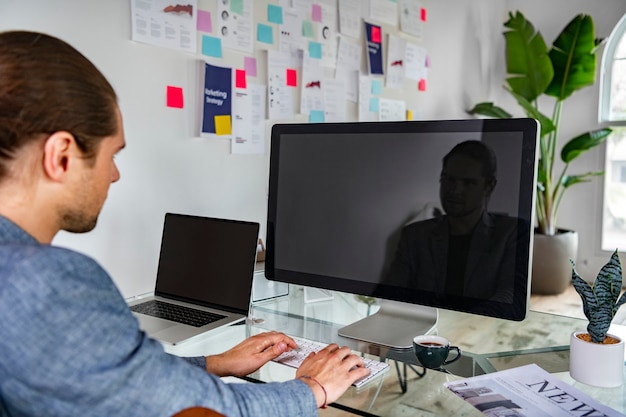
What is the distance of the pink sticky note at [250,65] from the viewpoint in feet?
6.93

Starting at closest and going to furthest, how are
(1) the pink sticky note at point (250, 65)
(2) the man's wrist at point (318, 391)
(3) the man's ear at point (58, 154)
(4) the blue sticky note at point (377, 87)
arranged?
(3) the man's ear at point (58, 154), (2) the man's wrist at point (318, 391), (1) the pink sticky note at point (250, 65), (4) the blue sticky note at point (377, 87)

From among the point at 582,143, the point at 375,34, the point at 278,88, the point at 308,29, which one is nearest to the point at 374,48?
the point at 375,34

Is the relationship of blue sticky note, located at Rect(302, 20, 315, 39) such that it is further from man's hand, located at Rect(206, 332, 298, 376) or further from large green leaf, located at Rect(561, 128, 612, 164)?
large green leaf, located at Rect(561, 128, 612, 164)

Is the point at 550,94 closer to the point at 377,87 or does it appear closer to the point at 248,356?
the point at 377,87

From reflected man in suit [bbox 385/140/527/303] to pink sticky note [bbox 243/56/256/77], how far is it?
1071mm

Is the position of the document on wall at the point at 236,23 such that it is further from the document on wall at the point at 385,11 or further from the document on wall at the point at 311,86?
the document on wall at the point at 385,11

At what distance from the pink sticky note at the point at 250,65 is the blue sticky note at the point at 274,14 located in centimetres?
19

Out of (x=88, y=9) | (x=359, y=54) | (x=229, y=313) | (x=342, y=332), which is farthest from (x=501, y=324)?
(x=359, y=54)

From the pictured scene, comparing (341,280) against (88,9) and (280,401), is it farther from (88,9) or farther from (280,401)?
(88,9)

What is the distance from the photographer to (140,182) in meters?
1.80

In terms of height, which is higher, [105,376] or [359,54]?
[359,54]

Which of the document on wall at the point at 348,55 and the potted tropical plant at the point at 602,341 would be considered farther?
the document on wall at the point at 348,55

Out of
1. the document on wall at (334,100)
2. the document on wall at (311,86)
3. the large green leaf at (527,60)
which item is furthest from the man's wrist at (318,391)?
the large green leaf at (527,60)

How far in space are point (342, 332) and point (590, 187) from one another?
11.6 ft
